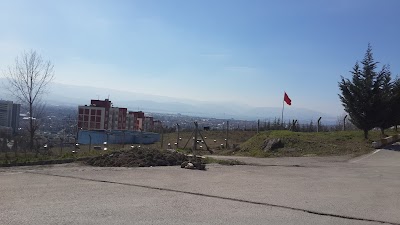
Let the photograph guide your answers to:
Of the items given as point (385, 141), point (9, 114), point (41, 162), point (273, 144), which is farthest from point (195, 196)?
point (9, 114)

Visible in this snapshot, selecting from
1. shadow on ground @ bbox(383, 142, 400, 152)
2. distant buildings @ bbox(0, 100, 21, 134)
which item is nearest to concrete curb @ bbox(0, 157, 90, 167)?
distant buildings @ bbox(0, 100, 21, 134)

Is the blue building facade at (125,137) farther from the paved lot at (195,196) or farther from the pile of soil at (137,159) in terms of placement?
the paved lot at (195,196)

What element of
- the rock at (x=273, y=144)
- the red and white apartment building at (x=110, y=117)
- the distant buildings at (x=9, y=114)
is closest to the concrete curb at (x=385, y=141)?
the rock at (x=273, y=144)

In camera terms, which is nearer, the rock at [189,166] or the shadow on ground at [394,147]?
the rock at [189,166]

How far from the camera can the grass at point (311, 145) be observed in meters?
21.7

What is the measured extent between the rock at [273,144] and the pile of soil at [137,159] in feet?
22.5

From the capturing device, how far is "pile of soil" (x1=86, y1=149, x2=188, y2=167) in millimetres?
15492

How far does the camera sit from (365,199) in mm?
9453

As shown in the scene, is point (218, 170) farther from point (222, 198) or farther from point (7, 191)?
point (7, 191)

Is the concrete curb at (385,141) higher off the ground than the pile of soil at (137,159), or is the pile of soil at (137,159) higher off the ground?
the concrete curb at (385,141)

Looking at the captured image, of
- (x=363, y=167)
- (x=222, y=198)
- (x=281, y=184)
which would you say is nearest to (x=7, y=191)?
(x=222, y=198)

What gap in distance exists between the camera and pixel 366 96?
78.8 feet

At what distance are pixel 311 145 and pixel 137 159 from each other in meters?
10.5

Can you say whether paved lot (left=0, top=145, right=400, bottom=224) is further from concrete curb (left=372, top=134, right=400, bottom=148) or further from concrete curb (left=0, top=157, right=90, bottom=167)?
concrete curb (left=372, top=134, right=400, bottom=148)
